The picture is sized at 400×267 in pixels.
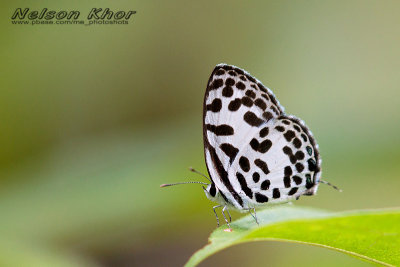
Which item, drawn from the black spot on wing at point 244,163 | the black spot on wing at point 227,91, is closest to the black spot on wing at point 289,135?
the black spot on wing at point 244,163

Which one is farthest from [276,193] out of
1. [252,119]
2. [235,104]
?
[235,104]

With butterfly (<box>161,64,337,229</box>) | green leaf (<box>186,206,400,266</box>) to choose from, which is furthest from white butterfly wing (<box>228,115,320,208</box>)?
green leaf (<box>186,206,400,266</box>)

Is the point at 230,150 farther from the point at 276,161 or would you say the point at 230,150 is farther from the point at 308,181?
the point at 308,181

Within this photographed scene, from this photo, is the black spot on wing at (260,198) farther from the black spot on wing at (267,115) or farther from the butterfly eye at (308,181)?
the black spot on wing at (267,115)

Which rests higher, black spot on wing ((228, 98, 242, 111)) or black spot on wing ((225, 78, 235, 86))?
black spot on wing ((225, 78, 235, 86))

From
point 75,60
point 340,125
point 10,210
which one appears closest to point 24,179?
point 10,210

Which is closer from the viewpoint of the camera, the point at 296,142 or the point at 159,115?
the point at 296,142

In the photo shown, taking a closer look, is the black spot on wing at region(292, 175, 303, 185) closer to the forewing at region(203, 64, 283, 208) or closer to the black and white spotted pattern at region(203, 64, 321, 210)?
the black and white spotted pattern at region(203, 64, 321, 210)
